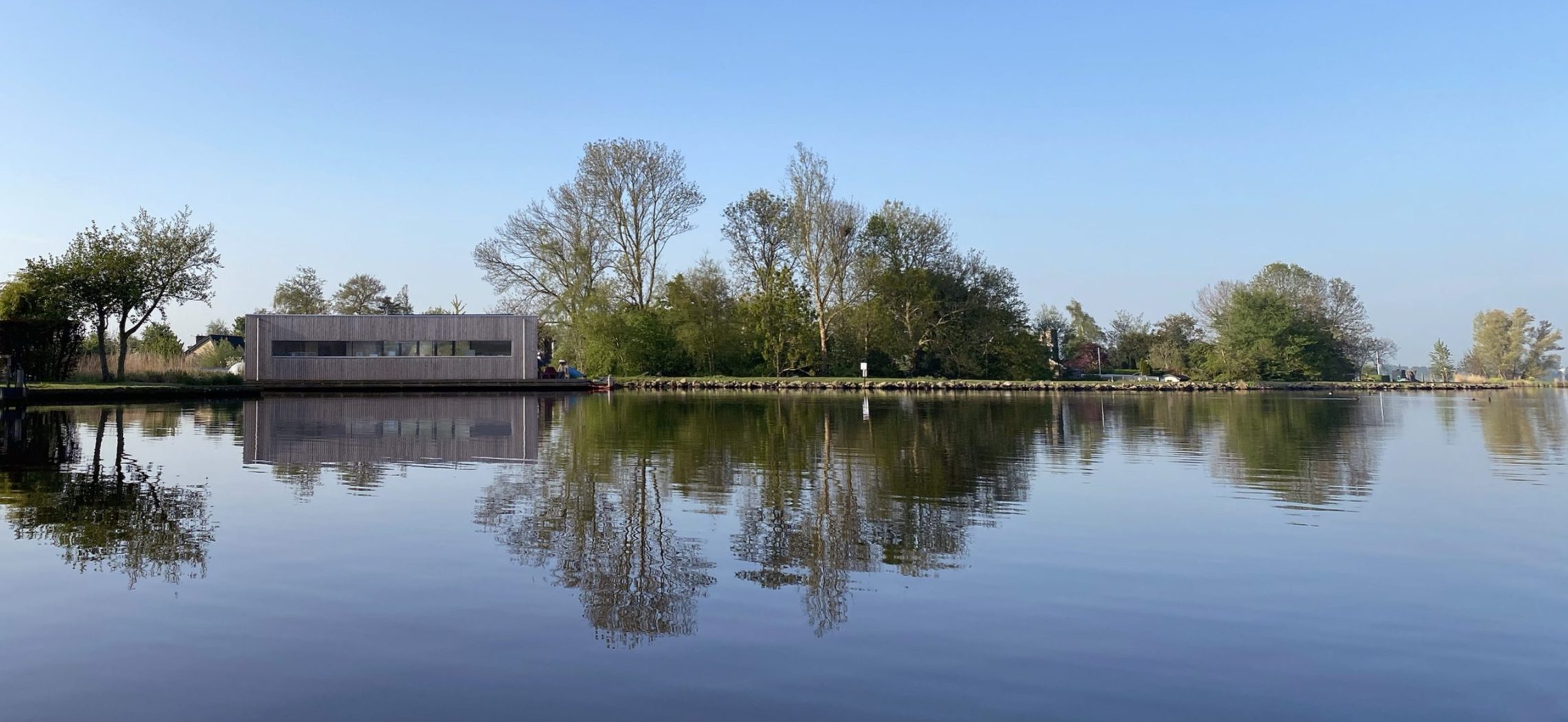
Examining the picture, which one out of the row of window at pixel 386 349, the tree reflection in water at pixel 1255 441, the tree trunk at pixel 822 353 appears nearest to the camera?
the tree reflection in water at pixel 1255 441

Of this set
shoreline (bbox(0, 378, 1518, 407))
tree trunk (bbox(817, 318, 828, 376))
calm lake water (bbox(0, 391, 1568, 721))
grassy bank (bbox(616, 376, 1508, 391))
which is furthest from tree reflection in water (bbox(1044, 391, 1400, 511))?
tree trunk (bbox(817, 318, 828, 376))

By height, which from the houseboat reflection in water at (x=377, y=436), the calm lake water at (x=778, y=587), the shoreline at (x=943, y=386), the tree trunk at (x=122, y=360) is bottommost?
the calm lake water at (x=778, y=587)

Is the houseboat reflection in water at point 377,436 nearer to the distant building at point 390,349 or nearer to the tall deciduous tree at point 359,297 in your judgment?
the distant building at point 390,349

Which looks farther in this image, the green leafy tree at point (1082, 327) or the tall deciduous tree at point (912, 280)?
the green leafy tree at point (1082, 327)

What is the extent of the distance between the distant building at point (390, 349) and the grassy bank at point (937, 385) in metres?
7.69

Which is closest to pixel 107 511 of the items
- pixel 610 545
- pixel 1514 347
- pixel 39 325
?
pixel 610 545

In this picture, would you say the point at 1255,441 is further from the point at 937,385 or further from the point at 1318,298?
the point at 1318,298

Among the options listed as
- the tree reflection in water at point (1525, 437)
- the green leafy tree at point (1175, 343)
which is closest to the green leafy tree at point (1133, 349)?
the green leafy tree at point (1175, 343)

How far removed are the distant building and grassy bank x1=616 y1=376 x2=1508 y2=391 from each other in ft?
25.2

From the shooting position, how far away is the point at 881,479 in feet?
43.7

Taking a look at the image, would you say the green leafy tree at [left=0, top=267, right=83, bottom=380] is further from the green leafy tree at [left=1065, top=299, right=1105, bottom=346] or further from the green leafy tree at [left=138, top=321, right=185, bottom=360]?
the green leafy tree at [left=1065, top=299, right=1105, bottom=346]

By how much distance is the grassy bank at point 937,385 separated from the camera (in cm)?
5506

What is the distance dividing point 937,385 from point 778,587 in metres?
48.1

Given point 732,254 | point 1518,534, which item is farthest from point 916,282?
point 1518,534
